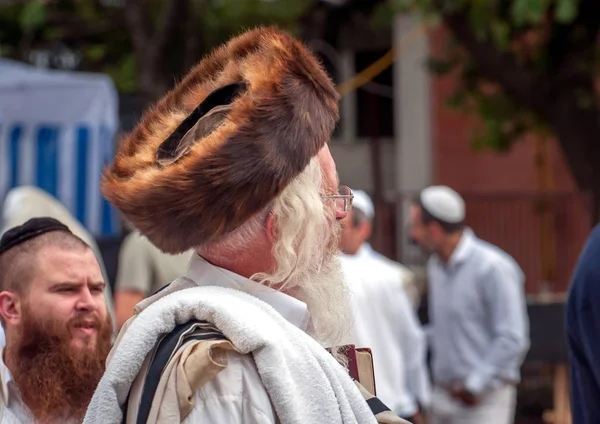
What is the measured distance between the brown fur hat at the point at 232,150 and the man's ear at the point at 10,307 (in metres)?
0.68

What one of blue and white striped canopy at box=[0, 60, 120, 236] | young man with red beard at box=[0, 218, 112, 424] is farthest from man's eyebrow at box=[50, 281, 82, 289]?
blue and white striped canopy at box=[0, 60, 120, 236]

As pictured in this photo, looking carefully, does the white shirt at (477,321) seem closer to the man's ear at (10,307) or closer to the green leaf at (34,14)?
the man's ear at (10,307)

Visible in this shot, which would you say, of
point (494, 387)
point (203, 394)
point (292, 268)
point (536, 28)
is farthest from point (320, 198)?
point (536, 28)

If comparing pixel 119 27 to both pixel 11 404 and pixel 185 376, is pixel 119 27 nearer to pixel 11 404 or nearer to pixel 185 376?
pixel 11 404

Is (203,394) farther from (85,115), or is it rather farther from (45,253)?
(85,115)

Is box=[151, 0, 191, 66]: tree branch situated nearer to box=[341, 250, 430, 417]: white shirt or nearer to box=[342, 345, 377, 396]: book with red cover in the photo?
box=[341, 250, 430, 417]: white shirt

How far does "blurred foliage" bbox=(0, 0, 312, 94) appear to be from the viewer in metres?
13.3

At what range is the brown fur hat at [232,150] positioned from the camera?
234 centimetres

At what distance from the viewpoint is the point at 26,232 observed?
10.4ft

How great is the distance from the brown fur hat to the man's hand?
15.4ft

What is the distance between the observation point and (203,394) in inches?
88.0

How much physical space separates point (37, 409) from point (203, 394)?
32.8 inches

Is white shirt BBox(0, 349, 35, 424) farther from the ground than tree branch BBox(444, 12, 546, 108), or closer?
closer

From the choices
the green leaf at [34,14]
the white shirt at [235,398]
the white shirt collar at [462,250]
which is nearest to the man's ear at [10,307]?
the white shirt at [235,398]
